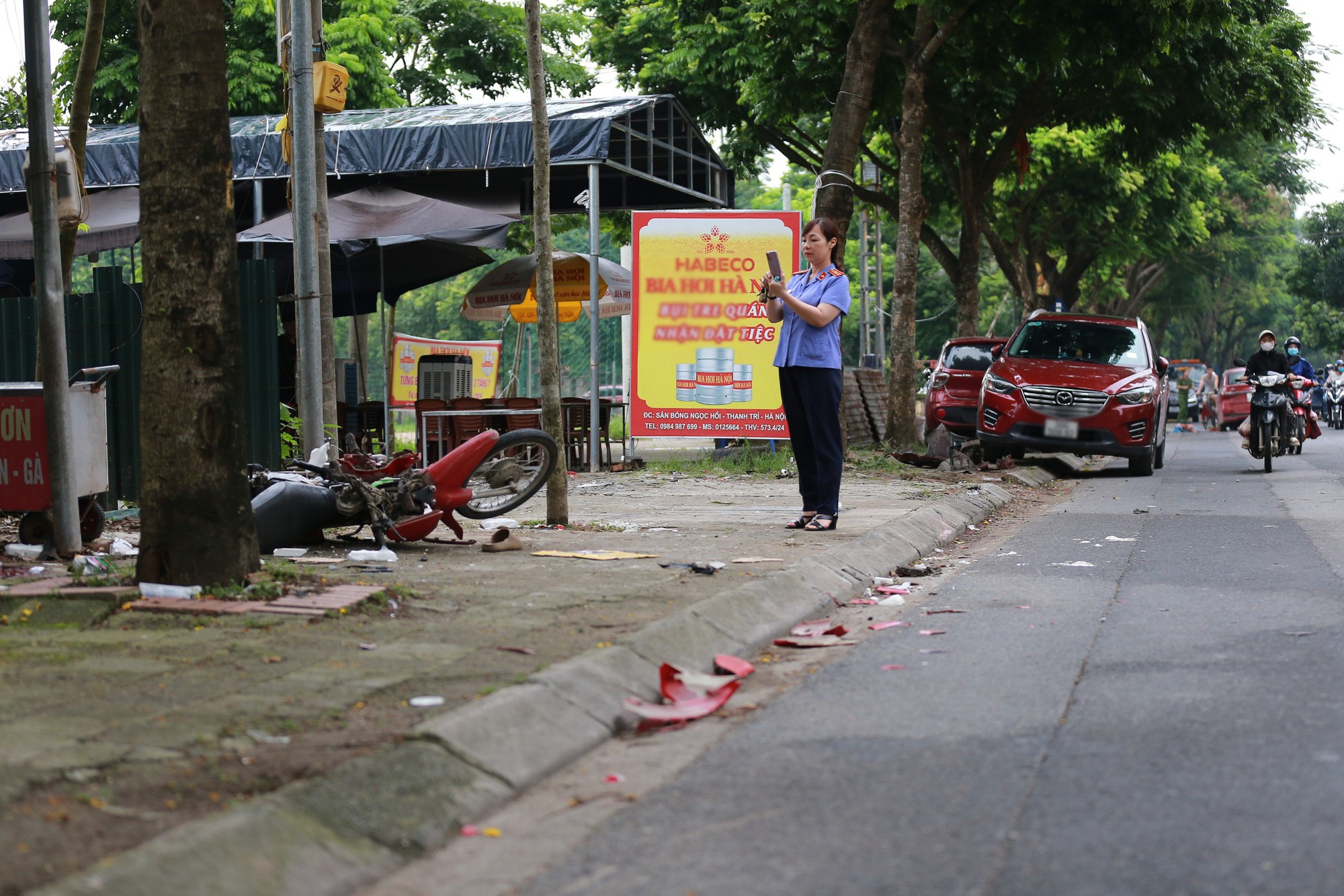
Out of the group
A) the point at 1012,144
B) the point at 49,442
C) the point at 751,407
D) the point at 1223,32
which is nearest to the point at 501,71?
the point at 1012,144

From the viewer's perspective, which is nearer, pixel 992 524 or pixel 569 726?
→ pixel 569 726

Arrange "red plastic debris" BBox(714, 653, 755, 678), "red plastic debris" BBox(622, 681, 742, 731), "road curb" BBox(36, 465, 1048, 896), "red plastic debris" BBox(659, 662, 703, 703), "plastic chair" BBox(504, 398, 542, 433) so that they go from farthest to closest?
"plastic chair" BBox(504, 398, 542, 433)
"red plastic debris" BBox(714, 653, 755, 678)
"red plastic debris" BBox(659, 662, 703, 703)
"red plastic debris" BBox(622, 681, 742, 731)
"road curb" BBox(36, 465, 1048, 896)

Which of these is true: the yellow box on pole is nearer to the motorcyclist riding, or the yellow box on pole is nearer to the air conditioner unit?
the air conditioner unit

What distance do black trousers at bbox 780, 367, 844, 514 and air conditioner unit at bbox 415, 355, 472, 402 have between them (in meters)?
8.01

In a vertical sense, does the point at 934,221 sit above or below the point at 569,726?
above

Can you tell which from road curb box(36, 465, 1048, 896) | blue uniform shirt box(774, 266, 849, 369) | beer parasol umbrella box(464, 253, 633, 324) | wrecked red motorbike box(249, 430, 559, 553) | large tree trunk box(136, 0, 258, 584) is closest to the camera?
road curb box(36, 465, 1048, 896)

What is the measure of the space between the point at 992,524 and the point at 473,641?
6997mm

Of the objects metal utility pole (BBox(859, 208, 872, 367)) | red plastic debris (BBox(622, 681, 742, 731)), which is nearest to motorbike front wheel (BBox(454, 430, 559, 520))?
red plastic debris (BBox(622, 681, 742, 731))

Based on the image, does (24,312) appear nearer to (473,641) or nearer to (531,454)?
(531,454)

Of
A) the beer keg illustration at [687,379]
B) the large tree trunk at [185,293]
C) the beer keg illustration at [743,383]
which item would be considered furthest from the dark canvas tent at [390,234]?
the large tree trunk at [185,293]

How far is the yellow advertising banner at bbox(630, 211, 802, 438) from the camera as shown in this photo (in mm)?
14773

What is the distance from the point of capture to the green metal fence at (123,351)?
32.7 feet

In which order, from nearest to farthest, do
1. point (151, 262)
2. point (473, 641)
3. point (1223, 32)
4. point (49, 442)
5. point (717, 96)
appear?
point (473, 641)
point (151, 262)
point (49, 442)
point (1223, 32)
point (717, 96)

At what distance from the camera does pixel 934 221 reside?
120ft
